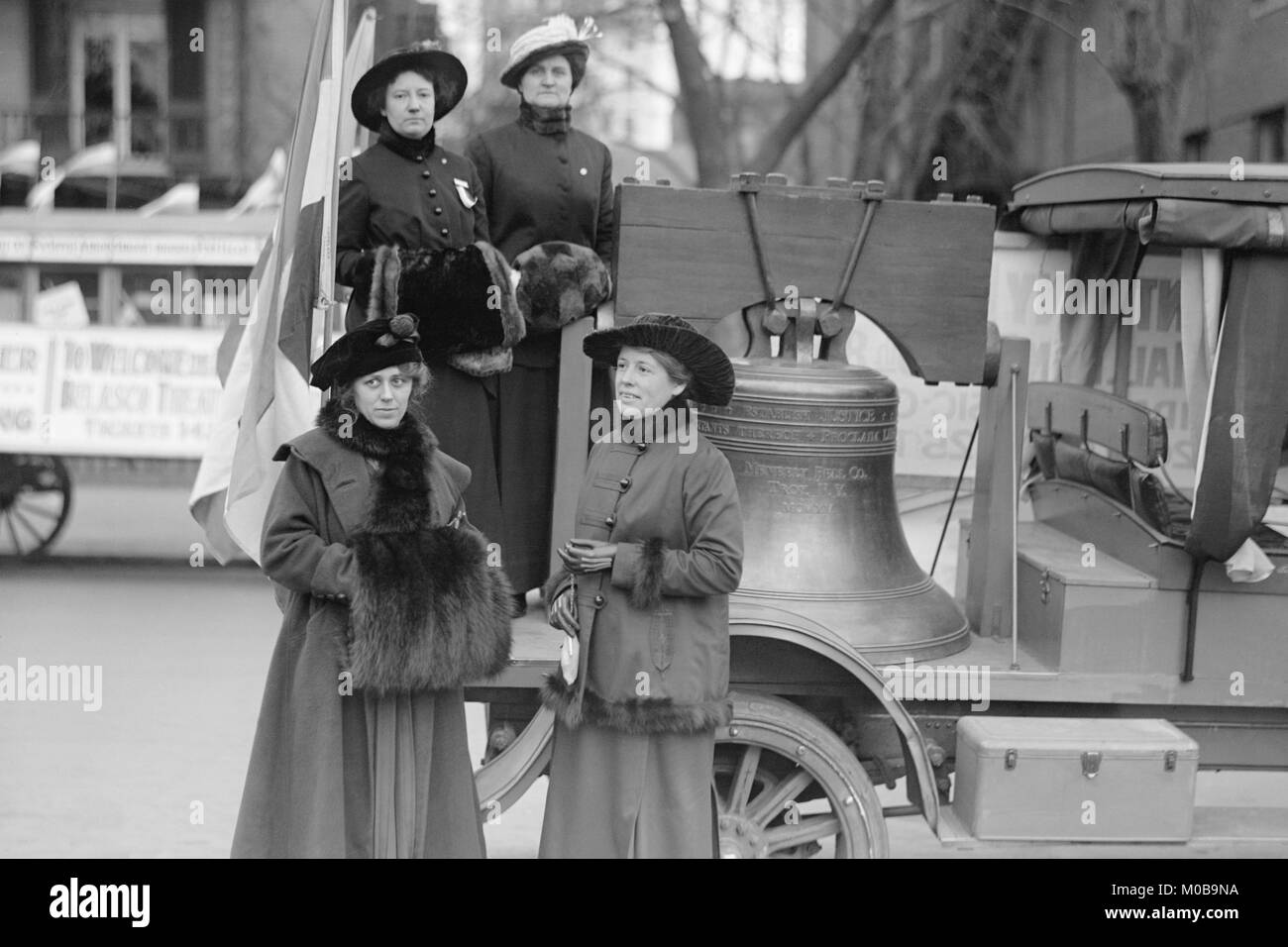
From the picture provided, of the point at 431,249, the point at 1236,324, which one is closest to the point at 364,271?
the point at 431,249

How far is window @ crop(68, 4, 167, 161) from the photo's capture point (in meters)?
21.3

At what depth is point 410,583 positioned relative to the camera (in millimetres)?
3695

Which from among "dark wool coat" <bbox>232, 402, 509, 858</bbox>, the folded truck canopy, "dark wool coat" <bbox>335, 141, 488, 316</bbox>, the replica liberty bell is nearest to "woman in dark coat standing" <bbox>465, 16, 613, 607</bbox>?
"dark wool coat" <bbox>335, 141, 488, 316</bbox>

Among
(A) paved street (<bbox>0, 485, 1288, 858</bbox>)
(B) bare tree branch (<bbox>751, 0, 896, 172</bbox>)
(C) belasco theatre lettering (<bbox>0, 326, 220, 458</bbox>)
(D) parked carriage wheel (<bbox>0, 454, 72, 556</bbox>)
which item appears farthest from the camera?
(B) bare tree branch (<bbox>751, 0, 896, 172</bbox>)

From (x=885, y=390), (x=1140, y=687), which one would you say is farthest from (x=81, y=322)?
(x=1140, y=687)

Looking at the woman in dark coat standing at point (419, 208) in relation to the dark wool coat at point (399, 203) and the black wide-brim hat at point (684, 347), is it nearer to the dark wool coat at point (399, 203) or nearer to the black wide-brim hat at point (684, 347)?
the dark wool coat at point (399, 203)

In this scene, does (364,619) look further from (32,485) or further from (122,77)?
(122,77)

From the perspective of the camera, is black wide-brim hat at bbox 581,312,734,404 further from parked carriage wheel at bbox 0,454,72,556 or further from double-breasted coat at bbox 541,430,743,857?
parked carriage wheel at bbox 0,454,72,556

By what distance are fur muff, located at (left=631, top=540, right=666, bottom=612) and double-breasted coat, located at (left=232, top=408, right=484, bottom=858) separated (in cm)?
53

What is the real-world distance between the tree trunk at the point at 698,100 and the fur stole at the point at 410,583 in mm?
9321

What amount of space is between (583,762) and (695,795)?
330mm

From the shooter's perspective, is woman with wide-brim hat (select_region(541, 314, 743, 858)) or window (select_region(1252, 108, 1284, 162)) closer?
woman with wide-brim hat (select_region(541, 314, 743, 858))

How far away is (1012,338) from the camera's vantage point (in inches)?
190
